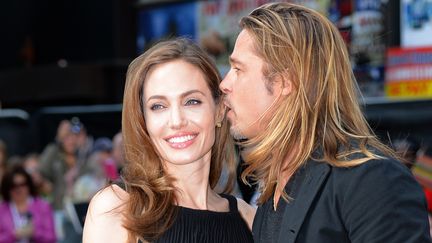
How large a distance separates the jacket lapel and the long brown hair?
70cm

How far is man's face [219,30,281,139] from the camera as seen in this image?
105 inches

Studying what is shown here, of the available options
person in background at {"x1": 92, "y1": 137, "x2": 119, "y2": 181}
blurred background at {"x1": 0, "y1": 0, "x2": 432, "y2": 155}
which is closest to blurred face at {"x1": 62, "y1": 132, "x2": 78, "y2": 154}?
person in background at {"x1": 92, "y1": 137, "x2": 119, "y2": 181}

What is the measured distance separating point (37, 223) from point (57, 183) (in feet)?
4.39

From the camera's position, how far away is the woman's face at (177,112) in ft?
10.3

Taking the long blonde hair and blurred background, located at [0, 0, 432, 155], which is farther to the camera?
blurred background, located at [0, 0, 432, 155]

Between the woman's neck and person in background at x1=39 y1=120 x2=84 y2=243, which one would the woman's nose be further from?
person in background at x1=39 y1=120 x2=84 y2=243

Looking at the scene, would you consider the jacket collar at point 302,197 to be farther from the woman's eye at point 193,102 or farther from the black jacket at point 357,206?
the woman's eye at point 193,102

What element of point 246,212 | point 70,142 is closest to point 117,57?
point 70,142

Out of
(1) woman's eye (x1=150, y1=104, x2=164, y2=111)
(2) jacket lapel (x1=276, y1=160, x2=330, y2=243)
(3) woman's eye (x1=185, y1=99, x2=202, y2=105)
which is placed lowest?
(2) jacket lapel (x1=276, y1=160, x2=330, y2=243)

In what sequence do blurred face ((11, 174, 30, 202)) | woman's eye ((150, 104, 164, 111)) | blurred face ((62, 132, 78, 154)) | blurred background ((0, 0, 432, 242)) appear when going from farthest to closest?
1. blurred face ((62, 132, 78, 154))
2. blurred background ((0, 0, 432, 242))
3. blurred face ((11, 174, 30, 202))
4. woman's eye ((150, 104, 164, 111))

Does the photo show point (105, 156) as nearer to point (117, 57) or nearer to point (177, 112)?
point (117, 57)

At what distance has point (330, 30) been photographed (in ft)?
8.66

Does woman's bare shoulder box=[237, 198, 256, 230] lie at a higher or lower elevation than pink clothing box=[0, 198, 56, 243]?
higher

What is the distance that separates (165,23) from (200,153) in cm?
990
